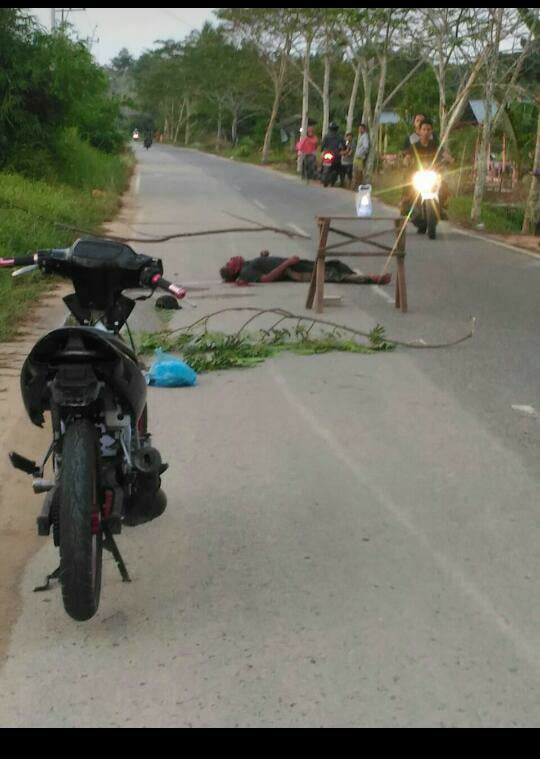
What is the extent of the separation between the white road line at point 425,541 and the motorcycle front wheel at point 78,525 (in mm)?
1479

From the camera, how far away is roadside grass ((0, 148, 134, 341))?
12391mm

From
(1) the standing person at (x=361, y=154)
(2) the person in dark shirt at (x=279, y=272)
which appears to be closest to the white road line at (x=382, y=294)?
(2) the person in dark shirt at (x=279, y=272)

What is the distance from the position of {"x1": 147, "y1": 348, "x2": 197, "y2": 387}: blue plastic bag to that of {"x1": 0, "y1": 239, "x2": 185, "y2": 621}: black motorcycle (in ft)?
12.1

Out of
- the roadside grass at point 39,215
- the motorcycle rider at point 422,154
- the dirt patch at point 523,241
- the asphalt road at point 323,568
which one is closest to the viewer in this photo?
the asphalt road at point 323,568

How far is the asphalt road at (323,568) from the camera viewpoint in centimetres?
388

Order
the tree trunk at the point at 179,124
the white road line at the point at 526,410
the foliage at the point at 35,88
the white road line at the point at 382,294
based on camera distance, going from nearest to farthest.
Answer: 1. the white road line at the point at 526,410
2. the white road line at the point at 382,294
3. the foliage at the point at 35,88
4. the tree trunk at the point at 179,124

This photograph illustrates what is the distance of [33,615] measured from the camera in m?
4.56

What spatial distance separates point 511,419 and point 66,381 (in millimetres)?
4126

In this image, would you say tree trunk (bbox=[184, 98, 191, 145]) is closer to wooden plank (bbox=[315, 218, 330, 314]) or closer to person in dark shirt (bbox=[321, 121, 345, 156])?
person in dark shirt (bbox=[321, 121, 345, 156])

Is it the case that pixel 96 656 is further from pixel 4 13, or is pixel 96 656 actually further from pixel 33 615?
pixel 4 13

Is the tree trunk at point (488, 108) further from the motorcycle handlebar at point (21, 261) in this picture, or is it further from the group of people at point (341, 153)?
the motorcycle handlebar at point (21, 261)

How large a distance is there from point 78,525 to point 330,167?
3396 cm
